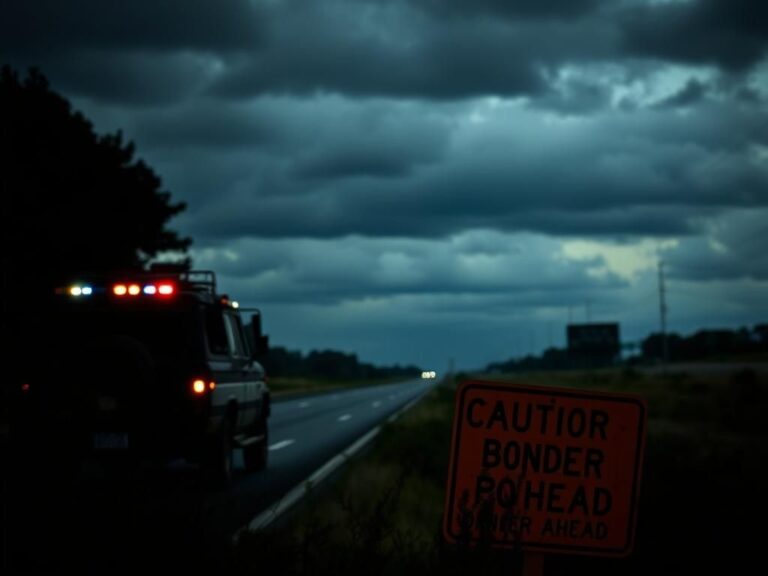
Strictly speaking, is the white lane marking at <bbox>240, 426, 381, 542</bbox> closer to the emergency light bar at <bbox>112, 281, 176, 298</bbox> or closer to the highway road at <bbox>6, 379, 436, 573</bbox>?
the highway road at <bbox>6, 379, 436, 573</bbox>

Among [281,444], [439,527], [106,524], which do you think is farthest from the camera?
[281,444]

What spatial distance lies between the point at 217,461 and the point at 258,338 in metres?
2.64

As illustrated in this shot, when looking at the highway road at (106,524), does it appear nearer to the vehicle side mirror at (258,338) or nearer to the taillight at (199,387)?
the taillight at (199,387)

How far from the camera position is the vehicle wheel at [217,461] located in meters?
12.4

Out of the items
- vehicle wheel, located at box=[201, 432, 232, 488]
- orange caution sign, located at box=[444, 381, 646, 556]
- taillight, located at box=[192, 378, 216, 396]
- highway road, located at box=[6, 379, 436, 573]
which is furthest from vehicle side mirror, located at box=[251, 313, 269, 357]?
orange caution sign, located at box=[444, 381, 646, 556]

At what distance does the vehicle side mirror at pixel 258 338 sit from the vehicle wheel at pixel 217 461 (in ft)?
6.87

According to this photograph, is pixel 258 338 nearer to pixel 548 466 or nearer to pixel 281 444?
pixel 281 444

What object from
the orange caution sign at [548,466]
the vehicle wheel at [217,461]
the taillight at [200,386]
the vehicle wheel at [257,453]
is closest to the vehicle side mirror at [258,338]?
the vehicle wheel at [257,453]

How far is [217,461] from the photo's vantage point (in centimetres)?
1254

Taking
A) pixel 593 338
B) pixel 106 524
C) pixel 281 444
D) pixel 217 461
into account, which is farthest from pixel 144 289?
pixel 593 338

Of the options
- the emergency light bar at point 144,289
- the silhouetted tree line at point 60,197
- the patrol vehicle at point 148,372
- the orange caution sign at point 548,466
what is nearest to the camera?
the orange caution sign at point 548,466

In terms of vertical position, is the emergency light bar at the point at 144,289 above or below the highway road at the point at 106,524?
above

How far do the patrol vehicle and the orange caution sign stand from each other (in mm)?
5776

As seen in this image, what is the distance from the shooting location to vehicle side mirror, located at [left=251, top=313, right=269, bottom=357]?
14.7 metres
